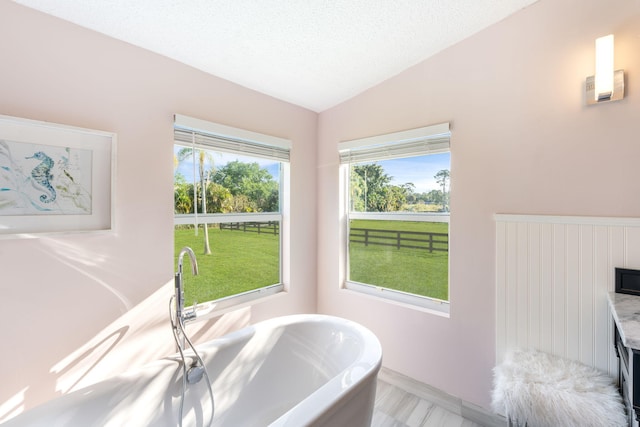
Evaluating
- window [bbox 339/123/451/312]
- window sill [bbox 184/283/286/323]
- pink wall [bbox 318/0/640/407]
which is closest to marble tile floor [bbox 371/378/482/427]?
pink wall [bbox 318/0/640/407]

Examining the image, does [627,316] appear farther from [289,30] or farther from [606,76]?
[289,30]

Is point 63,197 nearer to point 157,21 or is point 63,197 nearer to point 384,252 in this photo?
point 157,21

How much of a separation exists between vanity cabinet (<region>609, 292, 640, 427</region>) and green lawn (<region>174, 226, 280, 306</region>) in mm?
2107

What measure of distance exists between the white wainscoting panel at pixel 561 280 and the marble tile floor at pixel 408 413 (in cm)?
55

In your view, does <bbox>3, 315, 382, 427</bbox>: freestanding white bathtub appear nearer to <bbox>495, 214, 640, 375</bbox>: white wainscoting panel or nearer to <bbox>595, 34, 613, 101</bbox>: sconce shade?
<bbox>495, 214, 640, 375</bbox>: white wainscoting panel

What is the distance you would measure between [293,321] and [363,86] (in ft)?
6.23

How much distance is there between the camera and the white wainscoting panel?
1496 mm

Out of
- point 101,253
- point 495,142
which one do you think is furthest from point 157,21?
point 495,142

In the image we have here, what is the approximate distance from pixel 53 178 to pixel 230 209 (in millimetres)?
1013

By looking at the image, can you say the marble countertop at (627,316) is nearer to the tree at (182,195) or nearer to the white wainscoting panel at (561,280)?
the white wainscoting panel at (561,280)

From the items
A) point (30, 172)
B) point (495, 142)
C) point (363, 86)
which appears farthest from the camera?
point (363, 86)

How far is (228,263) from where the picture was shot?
7.27ft

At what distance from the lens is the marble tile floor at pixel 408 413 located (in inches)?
74.4

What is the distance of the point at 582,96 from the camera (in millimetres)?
1577
